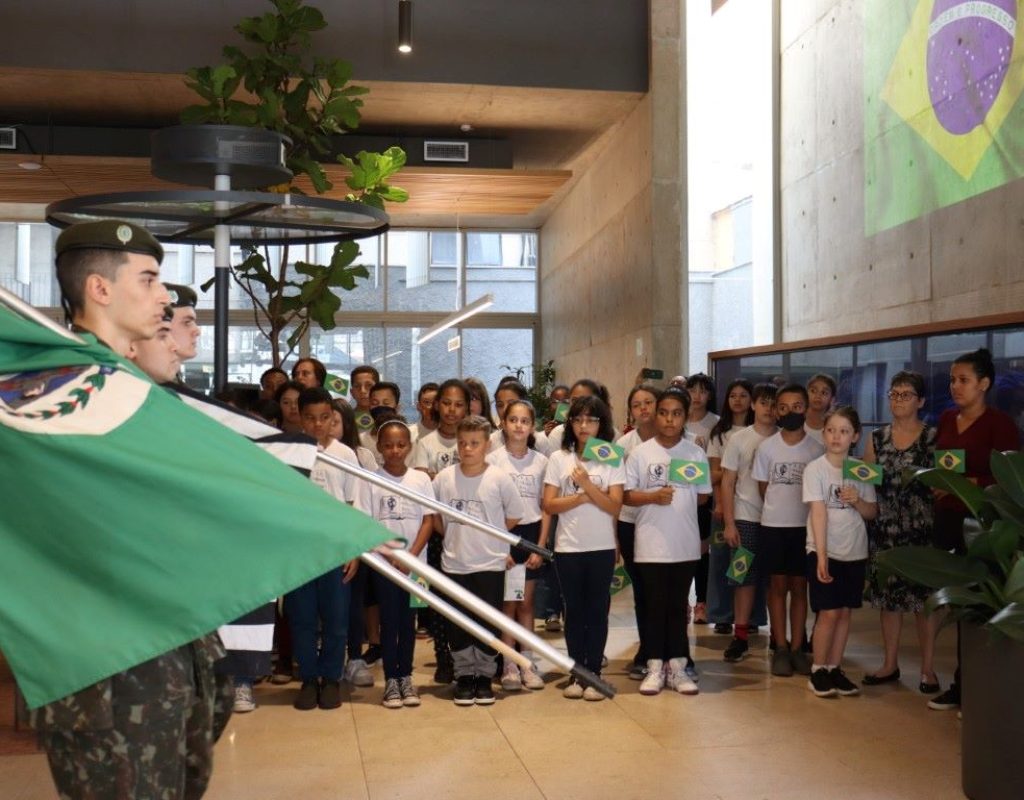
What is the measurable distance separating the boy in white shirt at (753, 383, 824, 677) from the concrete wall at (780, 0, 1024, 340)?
1434 mm

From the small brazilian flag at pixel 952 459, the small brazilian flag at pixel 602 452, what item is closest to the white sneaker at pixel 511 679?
the small brazilian flag at pixel 602 452

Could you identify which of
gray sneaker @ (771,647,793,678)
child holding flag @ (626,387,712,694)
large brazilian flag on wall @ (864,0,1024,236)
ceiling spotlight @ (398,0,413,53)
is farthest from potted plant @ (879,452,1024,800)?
ceiling spotlight @ (398,0,413,53)

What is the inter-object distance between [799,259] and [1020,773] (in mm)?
6169

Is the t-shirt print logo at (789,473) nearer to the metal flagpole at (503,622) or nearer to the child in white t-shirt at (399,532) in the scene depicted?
the child in white t-shirt at (399,532)

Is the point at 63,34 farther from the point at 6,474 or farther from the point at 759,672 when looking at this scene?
the point at 6,474

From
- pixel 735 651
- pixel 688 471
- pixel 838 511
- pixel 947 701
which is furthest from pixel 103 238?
pixel 735 651

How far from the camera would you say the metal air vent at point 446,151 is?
11273mm

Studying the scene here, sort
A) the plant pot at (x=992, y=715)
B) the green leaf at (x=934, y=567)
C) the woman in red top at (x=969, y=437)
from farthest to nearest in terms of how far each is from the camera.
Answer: the woman in red top at (x=969, y=437) → the green leaf at (x=934, y=567) → the plant pot at (x=992, y=715)

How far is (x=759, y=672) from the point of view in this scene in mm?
5977

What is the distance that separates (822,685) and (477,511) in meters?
1.78

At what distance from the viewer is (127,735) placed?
209 cm

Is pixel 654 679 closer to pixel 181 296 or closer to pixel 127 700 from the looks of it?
pixel 181 296

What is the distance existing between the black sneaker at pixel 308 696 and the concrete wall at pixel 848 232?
4110mm

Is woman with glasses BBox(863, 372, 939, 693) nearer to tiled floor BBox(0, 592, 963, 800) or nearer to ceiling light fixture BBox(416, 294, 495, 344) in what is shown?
tiled floor BBox(0, 592, 963, 800)
